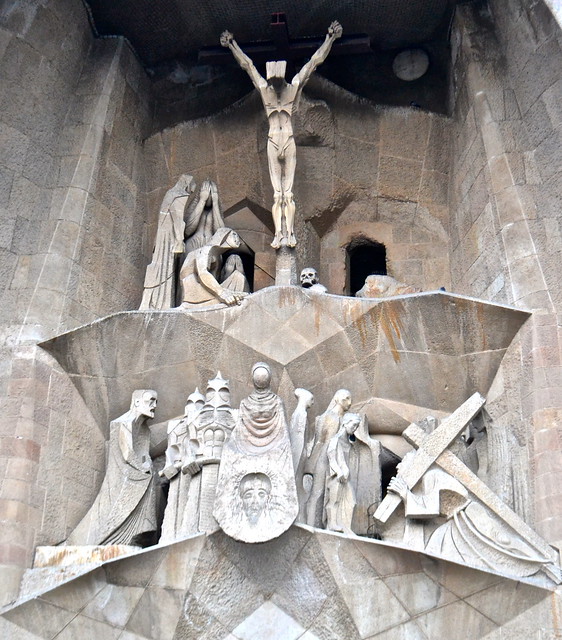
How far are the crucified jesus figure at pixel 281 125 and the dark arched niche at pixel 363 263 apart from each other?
3.35 feet

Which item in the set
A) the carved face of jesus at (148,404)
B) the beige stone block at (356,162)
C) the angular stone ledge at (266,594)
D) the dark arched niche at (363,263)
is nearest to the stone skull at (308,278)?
the dark arched niche at (363,263)

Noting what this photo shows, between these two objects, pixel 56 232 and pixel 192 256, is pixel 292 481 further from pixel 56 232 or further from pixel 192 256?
pixel 56 232

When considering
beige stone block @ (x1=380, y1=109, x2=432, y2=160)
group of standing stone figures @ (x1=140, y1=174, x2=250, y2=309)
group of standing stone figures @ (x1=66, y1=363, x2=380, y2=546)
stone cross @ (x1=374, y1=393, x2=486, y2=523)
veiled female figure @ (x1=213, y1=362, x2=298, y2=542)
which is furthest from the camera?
beige stone block @ (x1=380, y1=109, x2=432, y2=160)

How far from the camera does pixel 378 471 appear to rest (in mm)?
8719

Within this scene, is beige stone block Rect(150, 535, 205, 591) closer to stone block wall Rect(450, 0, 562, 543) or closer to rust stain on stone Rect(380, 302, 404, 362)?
stone block wall Rect(450, 0, 562, 543)

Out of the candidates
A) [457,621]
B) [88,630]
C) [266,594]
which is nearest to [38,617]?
[88,630]

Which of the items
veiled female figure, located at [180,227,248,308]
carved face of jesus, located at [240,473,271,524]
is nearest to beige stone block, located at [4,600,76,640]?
carved face of jesus, located at [240,473,271,524]

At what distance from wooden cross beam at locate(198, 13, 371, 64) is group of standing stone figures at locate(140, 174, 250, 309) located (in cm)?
132

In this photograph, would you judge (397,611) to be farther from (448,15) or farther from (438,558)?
(448,15)

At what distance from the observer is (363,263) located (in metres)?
10.9

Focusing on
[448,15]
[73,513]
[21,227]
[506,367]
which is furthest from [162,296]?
[448,15]

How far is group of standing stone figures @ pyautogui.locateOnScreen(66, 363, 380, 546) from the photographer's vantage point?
25.6 ft

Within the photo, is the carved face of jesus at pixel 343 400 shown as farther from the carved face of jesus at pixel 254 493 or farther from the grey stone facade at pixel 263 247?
the carved face of jesus at pixel 254 493

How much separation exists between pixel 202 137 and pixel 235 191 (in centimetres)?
61
